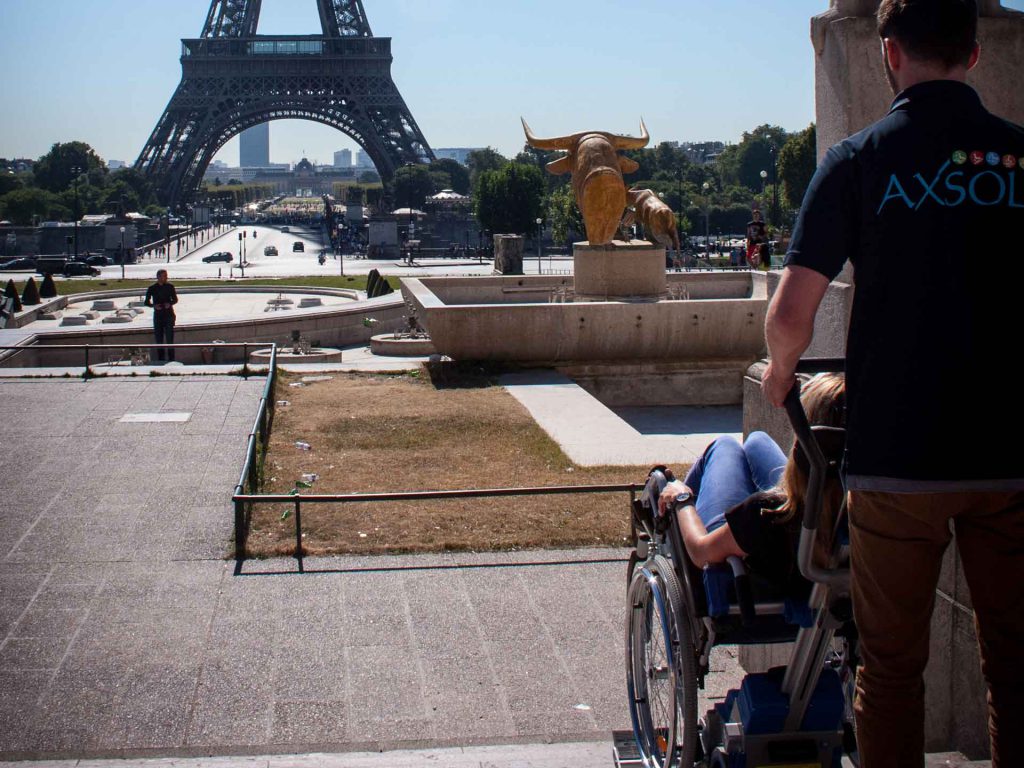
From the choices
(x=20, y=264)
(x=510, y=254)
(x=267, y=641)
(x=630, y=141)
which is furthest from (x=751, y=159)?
(x=267, y=641)

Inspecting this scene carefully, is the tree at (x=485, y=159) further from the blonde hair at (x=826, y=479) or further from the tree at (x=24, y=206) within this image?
the blonde hair at (x=826, y=479)

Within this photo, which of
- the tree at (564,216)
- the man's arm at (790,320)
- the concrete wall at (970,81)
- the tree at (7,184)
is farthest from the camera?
the tree at (7,184)

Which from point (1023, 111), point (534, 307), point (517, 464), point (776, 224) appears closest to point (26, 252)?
point (776, 224)

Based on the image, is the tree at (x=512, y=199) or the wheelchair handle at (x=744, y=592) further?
the tree at (x=512, y=199)

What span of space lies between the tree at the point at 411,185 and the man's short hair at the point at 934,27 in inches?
4112

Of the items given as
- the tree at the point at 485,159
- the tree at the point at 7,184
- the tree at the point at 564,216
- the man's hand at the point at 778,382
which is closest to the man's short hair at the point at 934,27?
the man's hand at the point at 778,382

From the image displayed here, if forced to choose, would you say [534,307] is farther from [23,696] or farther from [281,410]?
[23,696]

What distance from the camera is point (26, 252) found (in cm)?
8838

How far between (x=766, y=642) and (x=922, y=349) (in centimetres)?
106

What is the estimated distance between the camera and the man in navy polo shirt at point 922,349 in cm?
271

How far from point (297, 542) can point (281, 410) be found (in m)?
7.17

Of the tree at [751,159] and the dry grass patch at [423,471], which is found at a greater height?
the tree at [751,159]

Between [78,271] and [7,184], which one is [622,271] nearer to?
[78,271]

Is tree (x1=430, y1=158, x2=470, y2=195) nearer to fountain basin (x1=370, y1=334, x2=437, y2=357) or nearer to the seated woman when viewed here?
fountain basin (x1=370, y1=334, x2=437, y2=357)
